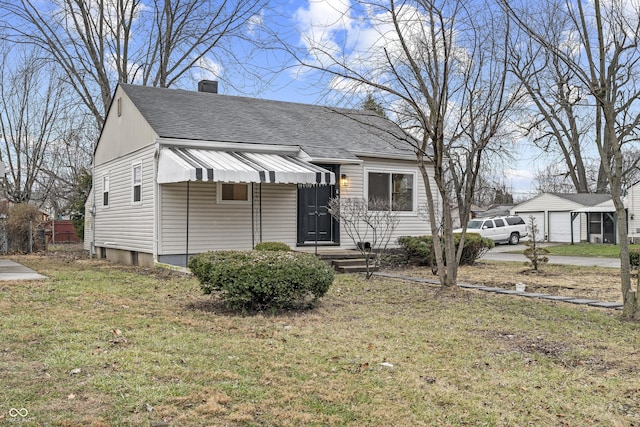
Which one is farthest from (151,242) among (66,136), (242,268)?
(66,136)

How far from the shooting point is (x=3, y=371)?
4.49 metres

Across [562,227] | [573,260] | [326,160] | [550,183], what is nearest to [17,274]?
[326,160]

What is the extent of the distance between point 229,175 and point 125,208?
5602 mm

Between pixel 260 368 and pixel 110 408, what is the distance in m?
1.41

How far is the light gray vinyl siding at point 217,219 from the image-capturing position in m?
13.6

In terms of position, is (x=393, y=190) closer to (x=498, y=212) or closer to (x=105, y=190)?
(x=105, y=190)

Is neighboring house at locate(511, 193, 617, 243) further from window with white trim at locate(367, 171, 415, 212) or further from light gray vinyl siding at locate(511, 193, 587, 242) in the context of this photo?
window with white trim at locate(367, 171, 415, 212)

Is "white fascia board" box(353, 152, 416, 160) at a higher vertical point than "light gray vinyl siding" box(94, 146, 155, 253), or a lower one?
higher

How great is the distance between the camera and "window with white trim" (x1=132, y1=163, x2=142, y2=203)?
49.1ft

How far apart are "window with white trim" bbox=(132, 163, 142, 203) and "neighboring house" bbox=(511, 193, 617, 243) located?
24761 millimetres

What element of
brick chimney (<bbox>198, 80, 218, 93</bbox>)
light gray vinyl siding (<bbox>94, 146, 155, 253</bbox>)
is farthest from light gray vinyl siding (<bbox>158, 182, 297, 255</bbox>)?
brick chimney (<bbox>198, 80, 218, 93</bbox>)

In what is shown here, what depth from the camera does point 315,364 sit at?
16.6 feet

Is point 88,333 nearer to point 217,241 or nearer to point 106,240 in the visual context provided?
point 217,241

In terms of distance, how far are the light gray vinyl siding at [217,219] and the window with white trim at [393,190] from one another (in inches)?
98.3
